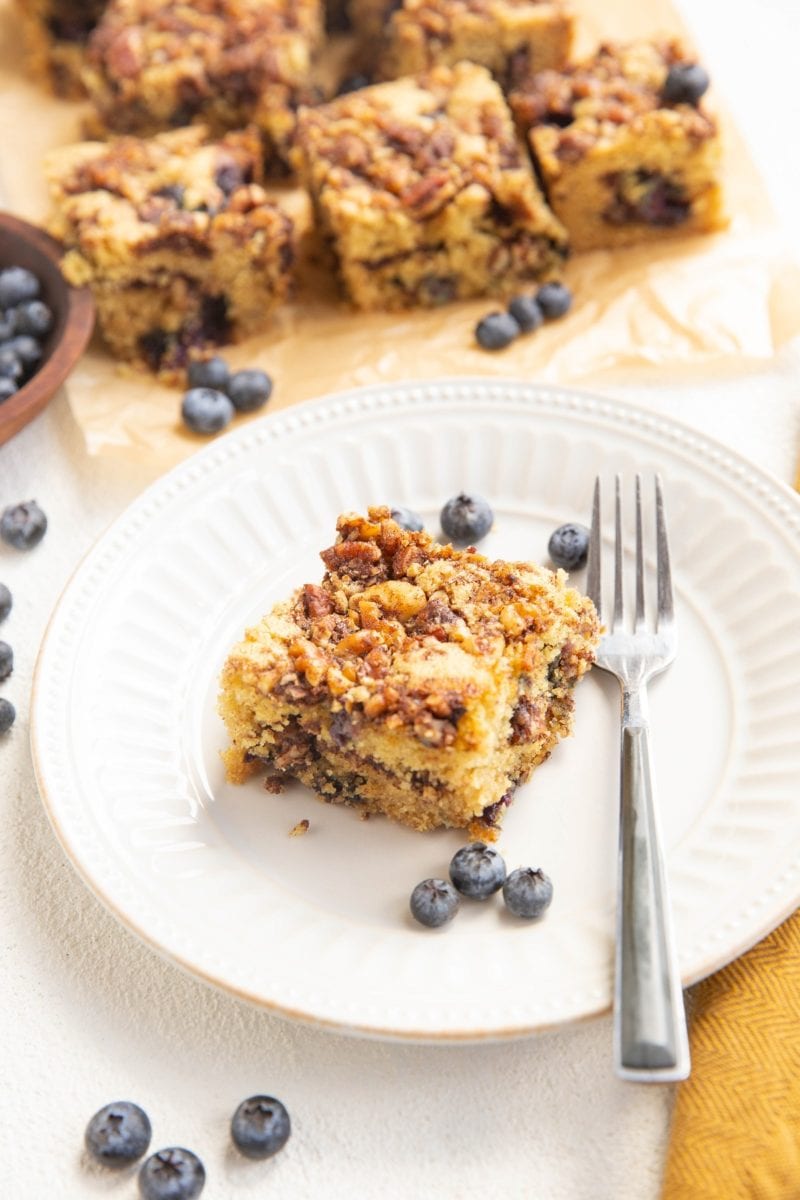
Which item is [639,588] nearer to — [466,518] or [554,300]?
[466,518]

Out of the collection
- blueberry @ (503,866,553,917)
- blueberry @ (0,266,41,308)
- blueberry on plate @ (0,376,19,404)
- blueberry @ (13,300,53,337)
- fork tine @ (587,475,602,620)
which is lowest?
blueberry @ (503,866,553,917)

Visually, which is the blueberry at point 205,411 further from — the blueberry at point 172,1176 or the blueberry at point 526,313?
the blueberry at point 172,1176

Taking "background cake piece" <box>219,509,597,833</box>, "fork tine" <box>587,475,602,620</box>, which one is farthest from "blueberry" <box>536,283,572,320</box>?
"background cake piece" <box>219,509,597,833</box>

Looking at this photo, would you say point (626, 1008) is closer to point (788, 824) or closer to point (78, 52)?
point (788, 824)

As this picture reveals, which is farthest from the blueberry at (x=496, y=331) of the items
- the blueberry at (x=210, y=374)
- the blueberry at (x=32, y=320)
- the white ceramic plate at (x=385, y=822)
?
the blueberry at (x=32, y=320)

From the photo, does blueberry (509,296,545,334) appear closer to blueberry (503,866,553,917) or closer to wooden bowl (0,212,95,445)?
wooden bowl (0,212,95,445)

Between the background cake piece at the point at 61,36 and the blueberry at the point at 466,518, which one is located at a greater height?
the background cake piece at the point at 61,36

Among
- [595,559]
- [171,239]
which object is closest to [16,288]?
[171,239]
